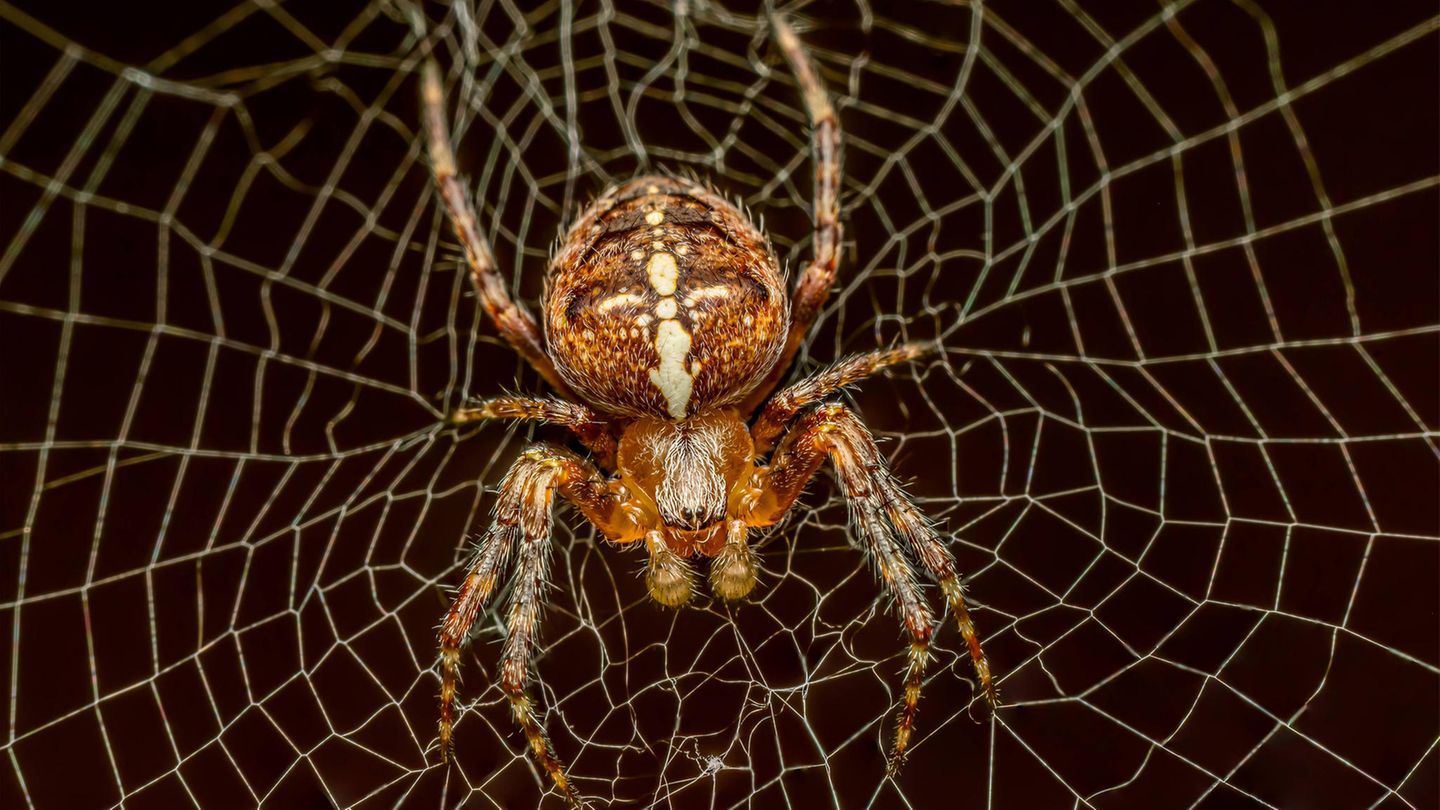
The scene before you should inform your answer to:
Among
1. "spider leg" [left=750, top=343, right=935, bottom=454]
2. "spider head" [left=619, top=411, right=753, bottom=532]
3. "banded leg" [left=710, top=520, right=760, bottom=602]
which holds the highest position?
"spider leg" [left=750, top=343, right=935, bottom=454]

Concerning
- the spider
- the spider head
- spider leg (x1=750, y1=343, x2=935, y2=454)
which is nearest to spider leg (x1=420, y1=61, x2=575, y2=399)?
the spider

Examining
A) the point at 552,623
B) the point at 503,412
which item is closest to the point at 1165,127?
the point at 503,412

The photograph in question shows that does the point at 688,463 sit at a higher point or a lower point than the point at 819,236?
lower

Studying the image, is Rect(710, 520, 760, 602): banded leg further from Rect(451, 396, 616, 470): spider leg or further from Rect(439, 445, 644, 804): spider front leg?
Rect(451, 396, 616, 470): spider leg

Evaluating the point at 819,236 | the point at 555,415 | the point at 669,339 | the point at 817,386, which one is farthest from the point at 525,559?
the point at 819,236

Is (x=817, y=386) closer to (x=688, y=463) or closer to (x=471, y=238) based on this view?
(x=688, y=463)

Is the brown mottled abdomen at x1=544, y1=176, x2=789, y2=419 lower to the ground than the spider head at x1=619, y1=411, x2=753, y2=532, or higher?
higher
